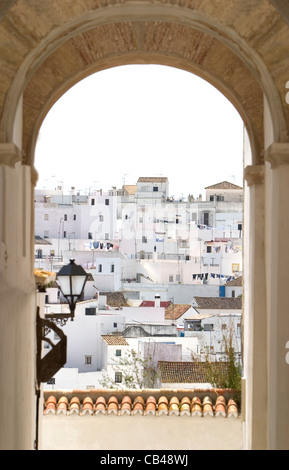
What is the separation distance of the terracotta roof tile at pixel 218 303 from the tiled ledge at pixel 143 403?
23.0m

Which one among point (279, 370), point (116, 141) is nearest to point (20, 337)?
point (279, 370)

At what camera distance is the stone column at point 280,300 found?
412 centimetres

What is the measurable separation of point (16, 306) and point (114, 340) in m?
17.5

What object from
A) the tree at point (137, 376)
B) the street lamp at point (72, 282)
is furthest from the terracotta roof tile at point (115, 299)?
the street lamp at point (72, 282)

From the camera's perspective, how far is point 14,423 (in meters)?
4.35

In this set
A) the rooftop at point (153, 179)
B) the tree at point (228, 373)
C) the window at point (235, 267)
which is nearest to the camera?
the tree at point (228, 373)

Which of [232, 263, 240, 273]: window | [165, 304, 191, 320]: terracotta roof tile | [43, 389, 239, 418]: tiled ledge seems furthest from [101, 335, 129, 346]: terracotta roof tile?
[232, 263, 240, 273]: window

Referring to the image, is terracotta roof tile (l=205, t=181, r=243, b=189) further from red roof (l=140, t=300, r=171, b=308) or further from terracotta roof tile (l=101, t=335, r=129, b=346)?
terracotta roof tile (l=101, t=335, r=129, b=346)

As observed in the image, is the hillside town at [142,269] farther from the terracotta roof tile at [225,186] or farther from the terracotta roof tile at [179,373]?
the terracotta roof tile at [179,373]

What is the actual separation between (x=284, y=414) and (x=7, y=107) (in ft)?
7.98

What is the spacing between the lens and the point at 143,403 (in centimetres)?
682

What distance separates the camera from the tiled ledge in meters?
6.55

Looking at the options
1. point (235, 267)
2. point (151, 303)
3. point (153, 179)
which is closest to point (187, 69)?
point (151, 303)

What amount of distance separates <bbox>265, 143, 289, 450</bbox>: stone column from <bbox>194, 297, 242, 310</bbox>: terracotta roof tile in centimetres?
2571
